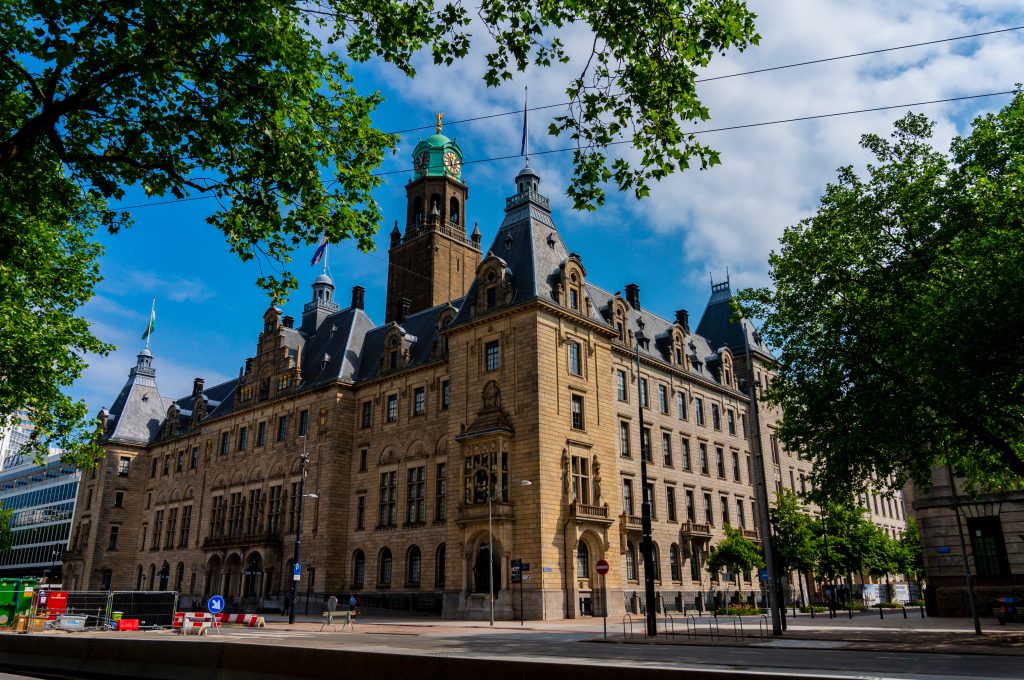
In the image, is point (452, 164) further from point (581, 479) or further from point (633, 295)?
point (581, 479)

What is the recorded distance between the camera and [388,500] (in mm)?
50094

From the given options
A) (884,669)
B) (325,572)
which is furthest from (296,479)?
(884,669)

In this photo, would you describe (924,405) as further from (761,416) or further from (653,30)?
(761,416)

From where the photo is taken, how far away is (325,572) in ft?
163

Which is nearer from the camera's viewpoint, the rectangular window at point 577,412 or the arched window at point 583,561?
the arched window at point 583,561

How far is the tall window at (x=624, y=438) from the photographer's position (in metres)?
48.4

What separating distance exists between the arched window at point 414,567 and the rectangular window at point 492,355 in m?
12.7

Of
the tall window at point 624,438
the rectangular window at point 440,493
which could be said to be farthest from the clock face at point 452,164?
the rectangular window at point 440,493

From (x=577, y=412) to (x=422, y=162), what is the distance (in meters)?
39.9

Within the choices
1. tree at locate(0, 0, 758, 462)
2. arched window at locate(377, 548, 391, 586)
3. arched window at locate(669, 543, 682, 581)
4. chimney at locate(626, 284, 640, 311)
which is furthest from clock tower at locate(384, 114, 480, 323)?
tree at locate(0, 0, 758, 462)

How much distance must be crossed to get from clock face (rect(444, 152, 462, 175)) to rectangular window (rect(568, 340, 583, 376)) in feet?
116

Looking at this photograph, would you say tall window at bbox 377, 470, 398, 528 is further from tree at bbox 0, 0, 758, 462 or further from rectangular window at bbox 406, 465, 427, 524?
tree at bbox 0, 0, 758, 462

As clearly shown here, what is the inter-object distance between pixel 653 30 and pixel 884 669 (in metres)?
13.0

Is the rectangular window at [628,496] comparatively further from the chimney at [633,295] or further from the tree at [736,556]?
the chimney at [633,295]
